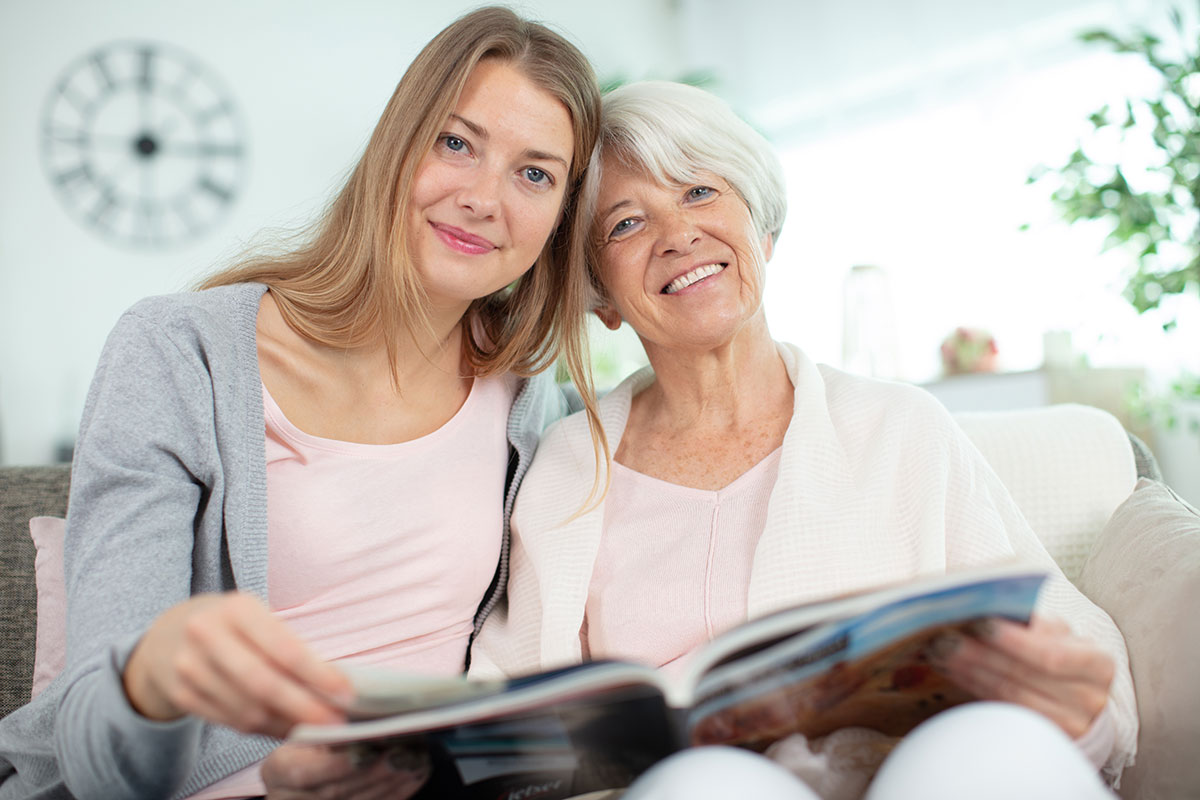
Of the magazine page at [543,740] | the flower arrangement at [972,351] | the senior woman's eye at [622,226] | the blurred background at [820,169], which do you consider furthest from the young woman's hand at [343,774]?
the flower arrangement at [972,351]

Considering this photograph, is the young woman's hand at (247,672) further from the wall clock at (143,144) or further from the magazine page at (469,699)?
the wall clock at (143,144)

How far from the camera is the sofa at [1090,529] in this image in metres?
0.97

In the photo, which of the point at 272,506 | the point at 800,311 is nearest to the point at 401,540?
the point at 272,506

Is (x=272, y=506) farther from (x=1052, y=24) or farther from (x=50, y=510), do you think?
(x=1052, y=24)

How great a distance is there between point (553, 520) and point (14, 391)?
329 cm

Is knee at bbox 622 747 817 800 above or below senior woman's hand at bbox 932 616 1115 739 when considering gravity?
below

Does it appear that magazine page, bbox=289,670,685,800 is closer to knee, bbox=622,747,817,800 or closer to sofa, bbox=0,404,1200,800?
knee, bbox=622,747,817,800

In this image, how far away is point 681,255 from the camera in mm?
1375

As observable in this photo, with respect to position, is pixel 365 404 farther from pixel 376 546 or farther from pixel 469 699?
pixel 469 699

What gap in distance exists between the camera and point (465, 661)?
4.45 feet

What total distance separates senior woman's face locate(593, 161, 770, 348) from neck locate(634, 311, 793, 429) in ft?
0.15

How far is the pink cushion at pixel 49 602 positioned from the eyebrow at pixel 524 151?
81 centimetres

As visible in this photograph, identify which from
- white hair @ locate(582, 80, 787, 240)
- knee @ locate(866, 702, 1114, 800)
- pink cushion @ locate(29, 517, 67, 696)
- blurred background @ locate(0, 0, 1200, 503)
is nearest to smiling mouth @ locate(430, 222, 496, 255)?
white hair @ locate(582, 80, 787, 240)

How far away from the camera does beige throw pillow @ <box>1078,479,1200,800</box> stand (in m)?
0.90
